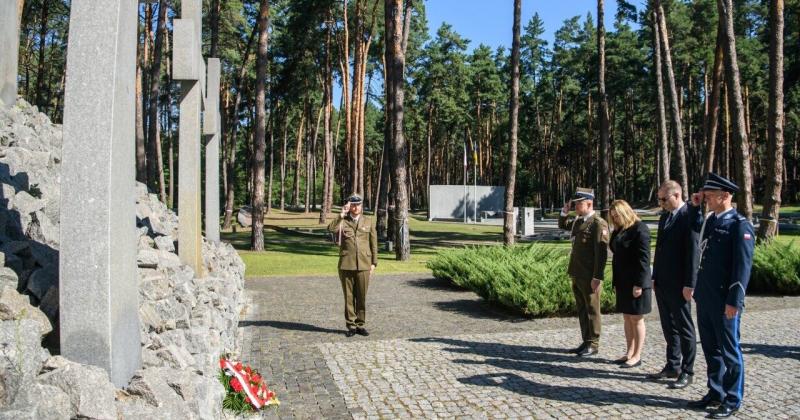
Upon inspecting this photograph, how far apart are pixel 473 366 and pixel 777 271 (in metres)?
8.55

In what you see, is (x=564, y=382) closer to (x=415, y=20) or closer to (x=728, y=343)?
(x=728, y=343)

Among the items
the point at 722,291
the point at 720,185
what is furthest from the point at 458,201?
the point at 722,291

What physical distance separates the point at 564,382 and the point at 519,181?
64.1 meters

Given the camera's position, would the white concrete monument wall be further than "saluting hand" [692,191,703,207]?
Yes

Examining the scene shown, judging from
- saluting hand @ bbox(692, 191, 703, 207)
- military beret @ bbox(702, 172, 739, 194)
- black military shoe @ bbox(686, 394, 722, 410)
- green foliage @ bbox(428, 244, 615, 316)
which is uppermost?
military beret @ bbox(702, 172, 739, 194)

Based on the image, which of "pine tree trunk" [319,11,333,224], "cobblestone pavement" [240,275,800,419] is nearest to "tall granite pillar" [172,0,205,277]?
"cobblestone pavement" [240,275,800,419]

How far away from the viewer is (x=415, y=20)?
109 feet

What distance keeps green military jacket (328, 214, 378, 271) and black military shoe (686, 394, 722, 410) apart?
4.27 metres

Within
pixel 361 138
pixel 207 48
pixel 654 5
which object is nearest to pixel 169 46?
pixel 207 48

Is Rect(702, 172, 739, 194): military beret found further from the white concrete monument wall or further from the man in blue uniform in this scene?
the white concrete monument wall

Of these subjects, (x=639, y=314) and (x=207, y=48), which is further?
(x=207, y=48)

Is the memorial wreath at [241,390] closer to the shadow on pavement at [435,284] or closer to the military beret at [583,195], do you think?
the military beret at [583,195]

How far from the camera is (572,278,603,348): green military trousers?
6957 mm

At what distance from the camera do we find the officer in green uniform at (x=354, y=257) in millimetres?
8047
